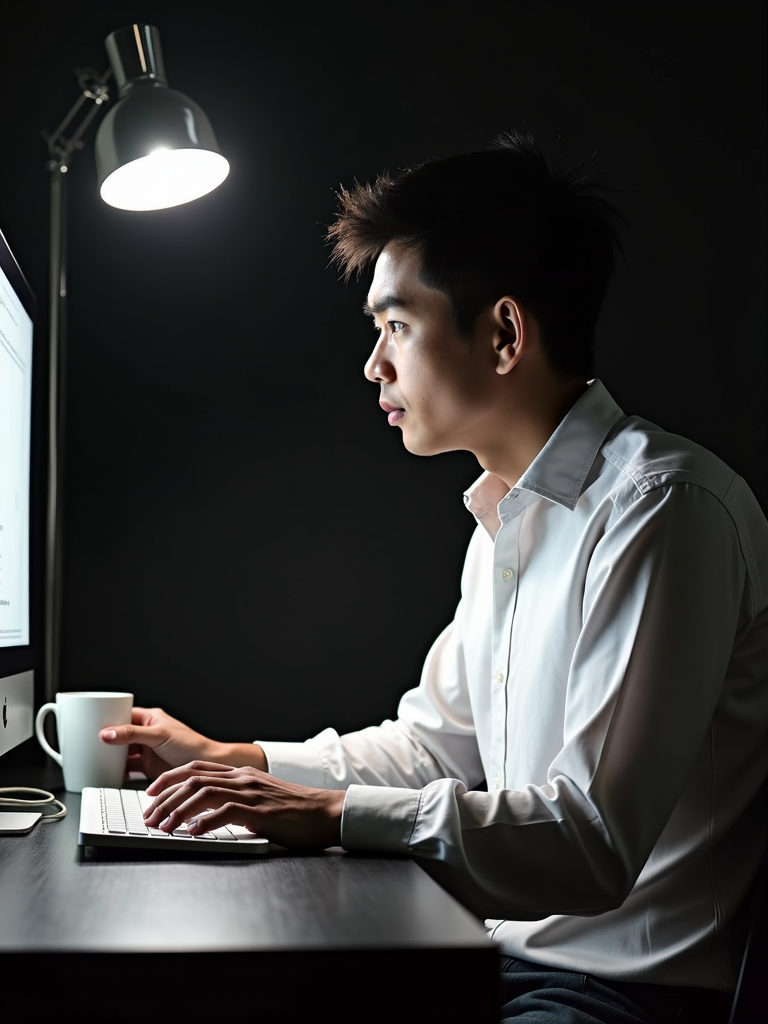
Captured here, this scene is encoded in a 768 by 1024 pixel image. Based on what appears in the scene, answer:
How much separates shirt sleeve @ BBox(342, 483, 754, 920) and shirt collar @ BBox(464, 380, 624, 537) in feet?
0.57

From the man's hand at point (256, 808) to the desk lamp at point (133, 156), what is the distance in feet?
2.72

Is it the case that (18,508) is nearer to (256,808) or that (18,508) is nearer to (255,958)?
(256,808)

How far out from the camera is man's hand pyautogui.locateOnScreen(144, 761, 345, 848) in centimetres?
83

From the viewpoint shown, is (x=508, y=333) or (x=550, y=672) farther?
(x=508, y=333)

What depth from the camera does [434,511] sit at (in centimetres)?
185

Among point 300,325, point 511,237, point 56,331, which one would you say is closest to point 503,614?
point 511,237

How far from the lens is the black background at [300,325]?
5.70 ft

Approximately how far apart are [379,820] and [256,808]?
0.36ft

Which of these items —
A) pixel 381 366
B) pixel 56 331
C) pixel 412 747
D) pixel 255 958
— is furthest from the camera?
pixel 56 331

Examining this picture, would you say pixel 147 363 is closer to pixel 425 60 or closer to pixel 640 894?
pixel 425 60

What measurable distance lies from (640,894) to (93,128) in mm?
1594

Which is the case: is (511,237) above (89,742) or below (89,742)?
above

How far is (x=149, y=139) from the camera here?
1.41m

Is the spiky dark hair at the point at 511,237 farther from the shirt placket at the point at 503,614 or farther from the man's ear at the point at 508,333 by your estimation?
the shirt placket at the point at 503,614
